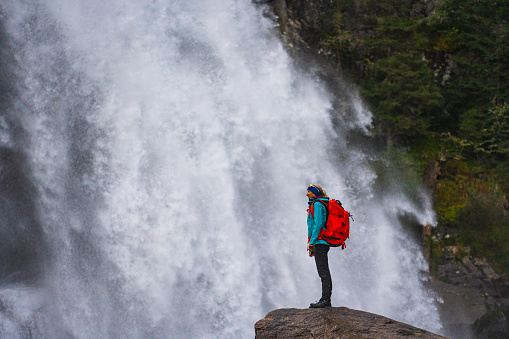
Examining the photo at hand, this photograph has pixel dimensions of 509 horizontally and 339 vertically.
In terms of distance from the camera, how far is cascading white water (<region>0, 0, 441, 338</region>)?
954 cm

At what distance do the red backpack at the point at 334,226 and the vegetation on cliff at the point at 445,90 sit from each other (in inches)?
279

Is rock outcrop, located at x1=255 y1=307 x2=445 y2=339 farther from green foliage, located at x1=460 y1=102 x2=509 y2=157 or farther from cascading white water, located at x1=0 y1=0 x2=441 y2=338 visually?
green foliage, located at x1=460 y1=102 x2=509 y2=157

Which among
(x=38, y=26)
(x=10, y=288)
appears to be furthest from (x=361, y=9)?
(x=10, y=288)

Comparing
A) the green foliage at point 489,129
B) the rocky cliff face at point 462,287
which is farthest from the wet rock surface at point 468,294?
the green foliage at point 489,129

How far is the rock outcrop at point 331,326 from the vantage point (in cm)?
437

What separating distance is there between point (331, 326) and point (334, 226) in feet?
3.57

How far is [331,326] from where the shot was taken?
452cm

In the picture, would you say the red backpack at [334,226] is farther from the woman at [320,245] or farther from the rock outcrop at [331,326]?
the rock outcrop at [331,326]

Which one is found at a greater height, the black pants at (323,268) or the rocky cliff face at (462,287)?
the rocky cliff face at (462,287)

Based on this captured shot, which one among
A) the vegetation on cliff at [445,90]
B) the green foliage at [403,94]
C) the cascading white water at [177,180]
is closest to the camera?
the cascading white water at [177,180]

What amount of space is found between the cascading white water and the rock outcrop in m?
4.65

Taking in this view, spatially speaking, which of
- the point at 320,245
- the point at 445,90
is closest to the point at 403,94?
the point at 445,90

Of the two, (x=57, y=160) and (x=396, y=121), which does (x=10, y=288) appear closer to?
(x=57, y=160)

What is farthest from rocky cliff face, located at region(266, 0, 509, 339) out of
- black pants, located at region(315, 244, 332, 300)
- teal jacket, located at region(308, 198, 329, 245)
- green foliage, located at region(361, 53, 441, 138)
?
teal jacket, located at region(308, 198, 329, 245)
